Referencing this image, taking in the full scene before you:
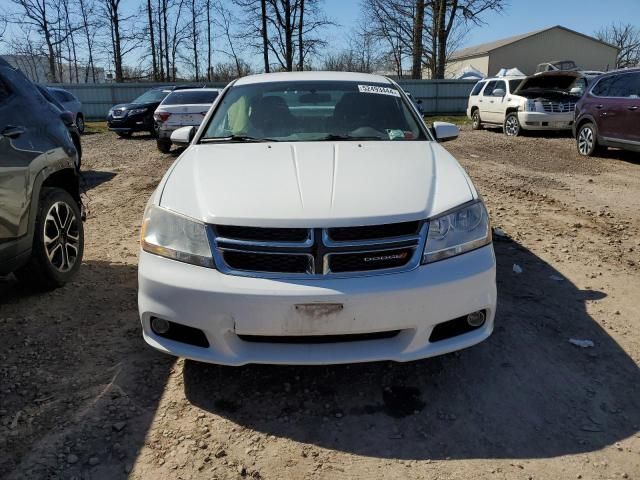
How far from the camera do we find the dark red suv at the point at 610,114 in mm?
9398

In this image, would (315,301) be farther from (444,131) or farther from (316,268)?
(444,131)

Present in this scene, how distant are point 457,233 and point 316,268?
0.72 metres

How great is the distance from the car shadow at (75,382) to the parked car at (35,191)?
0.26 meters

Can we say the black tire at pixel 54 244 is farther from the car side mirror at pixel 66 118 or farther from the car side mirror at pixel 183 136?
the car side mirror at pixel 183 136

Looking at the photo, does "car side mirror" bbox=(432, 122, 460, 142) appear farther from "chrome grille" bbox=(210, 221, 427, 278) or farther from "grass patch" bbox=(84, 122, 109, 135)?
"grass patch" bbox=(84, 122, 109, 135)

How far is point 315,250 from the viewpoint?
237 centimetres

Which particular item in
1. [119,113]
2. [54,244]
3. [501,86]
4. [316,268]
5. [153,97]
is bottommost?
[54,244]

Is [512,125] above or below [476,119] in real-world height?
below

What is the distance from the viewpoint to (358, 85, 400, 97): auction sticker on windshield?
4.16 meters

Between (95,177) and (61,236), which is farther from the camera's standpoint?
(95,177)

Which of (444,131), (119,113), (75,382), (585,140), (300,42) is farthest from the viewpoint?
(300,42)

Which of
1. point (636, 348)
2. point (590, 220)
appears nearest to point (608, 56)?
point (590, 220)

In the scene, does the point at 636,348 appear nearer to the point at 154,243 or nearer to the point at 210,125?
the point at 154,243

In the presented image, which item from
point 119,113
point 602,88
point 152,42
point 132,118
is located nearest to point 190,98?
point 132,118
